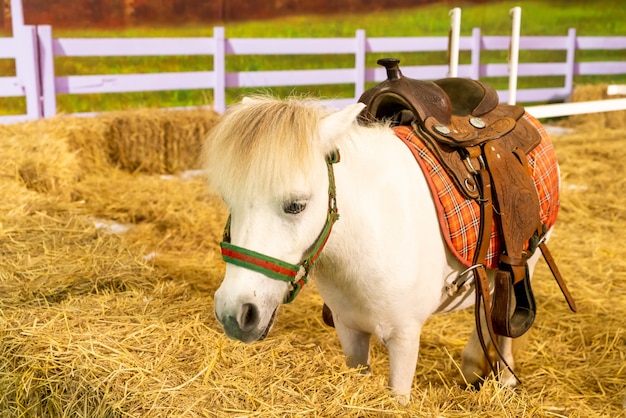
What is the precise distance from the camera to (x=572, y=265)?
4289 mm

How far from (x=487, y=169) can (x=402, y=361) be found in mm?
705

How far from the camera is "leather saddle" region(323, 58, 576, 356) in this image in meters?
2.21

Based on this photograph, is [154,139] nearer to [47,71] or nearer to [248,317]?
[47,71]

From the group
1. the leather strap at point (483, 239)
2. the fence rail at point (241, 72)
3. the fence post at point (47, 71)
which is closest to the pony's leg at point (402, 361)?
the leather strap at point (483, 239)

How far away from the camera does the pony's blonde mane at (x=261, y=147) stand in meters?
1.66

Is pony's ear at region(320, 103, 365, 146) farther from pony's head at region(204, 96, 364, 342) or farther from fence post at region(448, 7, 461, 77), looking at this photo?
fence post at region(448, 7, 461, 77)

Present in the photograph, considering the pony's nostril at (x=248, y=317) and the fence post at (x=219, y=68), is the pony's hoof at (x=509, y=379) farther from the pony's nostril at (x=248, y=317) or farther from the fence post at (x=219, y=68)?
the fence post at (x=219, y=68)

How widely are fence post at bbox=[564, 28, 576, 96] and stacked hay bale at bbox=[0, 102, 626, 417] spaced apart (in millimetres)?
4420

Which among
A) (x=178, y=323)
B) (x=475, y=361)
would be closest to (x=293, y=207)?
(x=178, y=323)

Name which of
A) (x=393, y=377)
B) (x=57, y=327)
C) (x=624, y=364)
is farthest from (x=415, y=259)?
(x=624, y=364)

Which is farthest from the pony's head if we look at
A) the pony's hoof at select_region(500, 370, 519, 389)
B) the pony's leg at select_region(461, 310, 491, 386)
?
the pony's hoof at select_region(500, 370, 519, 389)

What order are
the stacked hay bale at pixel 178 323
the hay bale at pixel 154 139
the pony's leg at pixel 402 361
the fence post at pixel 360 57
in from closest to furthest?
→ the stacked hay bale at pixel 178 323 → the pony's leg at pixel 402 361 → the hay bale at pixel 154 139 → the fence post at pixel 360 57

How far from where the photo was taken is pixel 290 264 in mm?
1717

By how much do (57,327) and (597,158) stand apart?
5694 mm
